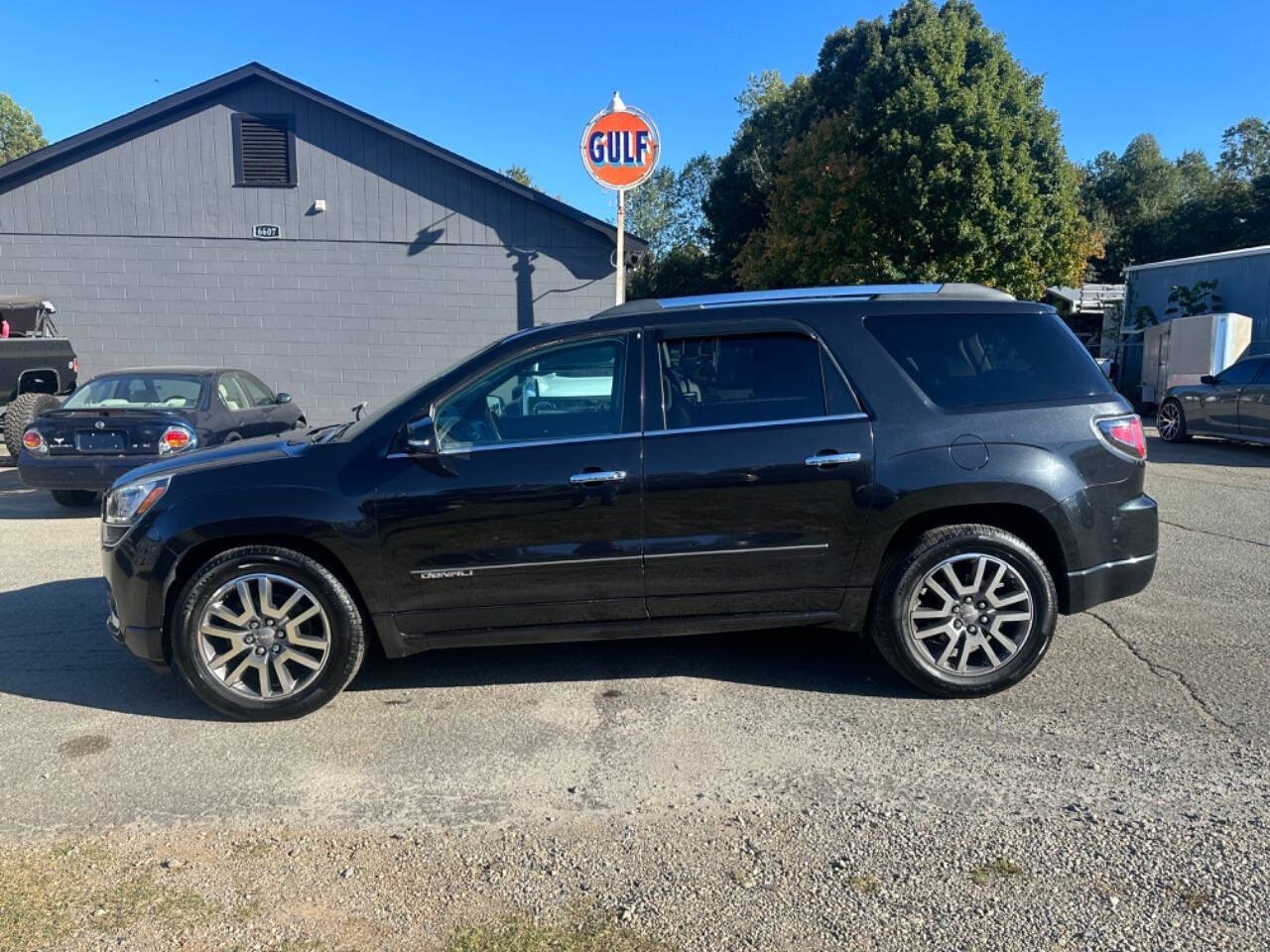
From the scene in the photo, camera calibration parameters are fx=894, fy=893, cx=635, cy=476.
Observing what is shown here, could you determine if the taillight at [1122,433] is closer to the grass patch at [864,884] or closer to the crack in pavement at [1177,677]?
the crack in pavement at [1177,677]

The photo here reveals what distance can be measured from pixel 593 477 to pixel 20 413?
32.8ft

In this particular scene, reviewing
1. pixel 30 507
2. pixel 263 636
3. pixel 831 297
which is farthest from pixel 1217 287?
pixel 30 507

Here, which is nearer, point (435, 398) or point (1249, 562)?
point (435, 398)

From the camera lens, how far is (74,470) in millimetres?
8406

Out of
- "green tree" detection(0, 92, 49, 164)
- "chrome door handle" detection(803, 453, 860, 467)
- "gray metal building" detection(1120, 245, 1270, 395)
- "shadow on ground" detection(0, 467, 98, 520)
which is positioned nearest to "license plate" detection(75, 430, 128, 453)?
"shadow on ground" detection(0, 467, 98, 520)

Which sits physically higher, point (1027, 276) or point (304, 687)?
point (1027, 276)

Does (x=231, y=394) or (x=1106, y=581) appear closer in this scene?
(x=1106, y=581)

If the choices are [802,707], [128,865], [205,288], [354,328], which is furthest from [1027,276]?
[128,865]

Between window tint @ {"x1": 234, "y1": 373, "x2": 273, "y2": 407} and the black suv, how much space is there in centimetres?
611

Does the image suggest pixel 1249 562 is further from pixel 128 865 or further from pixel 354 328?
pixel 354 328

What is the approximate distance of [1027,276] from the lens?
67.9 feet

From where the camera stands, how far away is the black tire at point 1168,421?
46.7 feet

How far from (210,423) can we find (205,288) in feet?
24.4

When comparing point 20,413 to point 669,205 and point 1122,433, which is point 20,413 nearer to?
point 1122,433
